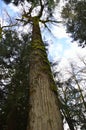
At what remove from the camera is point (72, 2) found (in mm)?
13414

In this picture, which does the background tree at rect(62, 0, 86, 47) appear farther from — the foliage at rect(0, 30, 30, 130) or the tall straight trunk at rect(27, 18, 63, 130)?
the tall straight trunk at rect(27, 18, 63, 130)

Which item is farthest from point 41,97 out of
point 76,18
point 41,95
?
point 76,18

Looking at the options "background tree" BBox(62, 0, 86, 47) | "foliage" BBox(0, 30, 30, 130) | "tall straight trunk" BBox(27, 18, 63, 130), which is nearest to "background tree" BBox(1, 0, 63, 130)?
"tall straight trunk" BBox(27, 18, 63, 130)

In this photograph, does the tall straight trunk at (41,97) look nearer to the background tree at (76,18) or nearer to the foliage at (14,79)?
the foliage at (14,79)

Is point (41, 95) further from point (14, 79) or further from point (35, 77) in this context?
point (14, 79)

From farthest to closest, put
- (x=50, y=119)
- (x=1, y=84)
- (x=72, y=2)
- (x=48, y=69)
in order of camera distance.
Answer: (x=72, y=2) → (x=1, y=84) → (x=48, y=69) → (x=50, y=119)

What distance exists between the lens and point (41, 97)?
5.05 metres

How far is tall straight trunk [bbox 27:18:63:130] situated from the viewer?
14.2ft

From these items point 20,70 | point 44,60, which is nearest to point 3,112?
point 20,70

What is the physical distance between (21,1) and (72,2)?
3378mm

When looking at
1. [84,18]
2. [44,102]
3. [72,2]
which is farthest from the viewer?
[72,2]

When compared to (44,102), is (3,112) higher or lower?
lower

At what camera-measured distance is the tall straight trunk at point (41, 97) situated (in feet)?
14.2

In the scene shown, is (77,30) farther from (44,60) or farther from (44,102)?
(44,102)
